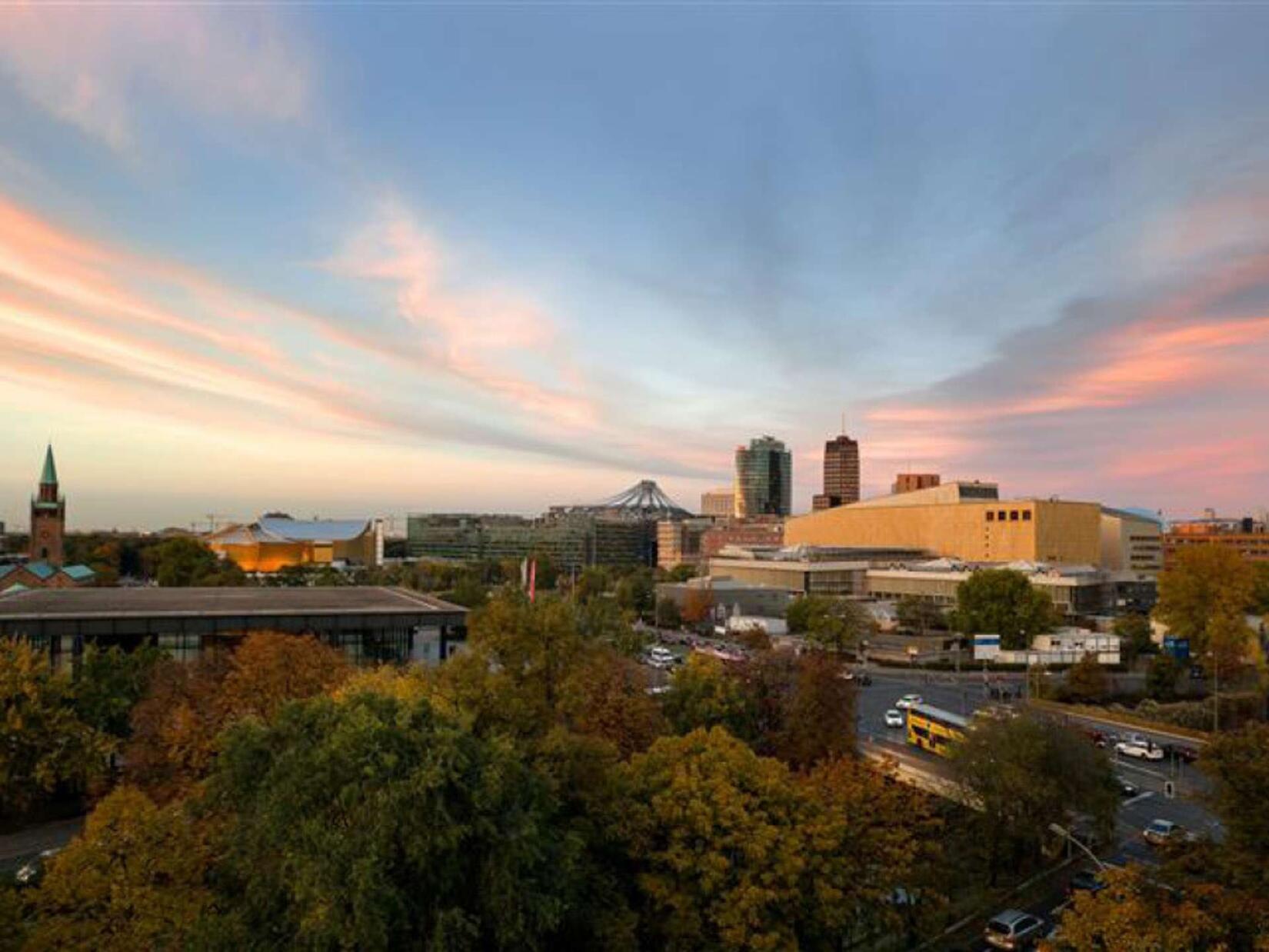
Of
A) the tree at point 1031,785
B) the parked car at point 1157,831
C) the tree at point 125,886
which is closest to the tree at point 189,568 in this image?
the tree at point 125,886

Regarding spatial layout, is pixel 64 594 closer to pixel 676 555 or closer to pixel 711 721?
pixel 711 721

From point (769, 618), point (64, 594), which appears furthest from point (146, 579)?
point (769, 618)

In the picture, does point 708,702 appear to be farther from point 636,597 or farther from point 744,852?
point 636,597

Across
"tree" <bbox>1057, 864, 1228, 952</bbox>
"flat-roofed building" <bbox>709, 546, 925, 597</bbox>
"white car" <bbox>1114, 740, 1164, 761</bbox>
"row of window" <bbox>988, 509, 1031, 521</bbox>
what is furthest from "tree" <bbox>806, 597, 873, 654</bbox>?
"tree" <bbox>1057, 864, 1228, 952</bbox>

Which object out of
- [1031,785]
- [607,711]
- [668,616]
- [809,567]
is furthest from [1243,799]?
[809,567]

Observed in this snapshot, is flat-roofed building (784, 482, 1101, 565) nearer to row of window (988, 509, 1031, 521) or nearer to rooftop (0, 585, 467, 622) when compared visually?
row of window (988, 509, 1031, 521)

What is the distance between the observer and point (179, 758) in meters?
23.3

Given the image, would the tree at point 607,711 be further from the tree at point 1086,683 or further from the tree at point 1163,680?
the tree at point 1163,680

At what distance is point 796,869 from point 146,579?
420ft

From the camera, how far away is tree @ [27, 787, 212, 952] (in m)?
14.3

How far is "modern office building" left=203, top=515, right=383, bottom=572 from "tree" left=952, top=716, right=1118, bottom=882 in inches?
4811

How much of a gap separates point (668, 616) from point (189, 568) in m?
50.3

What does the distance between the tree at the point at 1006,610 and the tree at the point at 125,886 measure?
59946 mm

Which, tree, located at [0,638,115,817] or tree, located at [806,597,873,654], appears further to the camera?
tree, located at [806,597,873,654]
